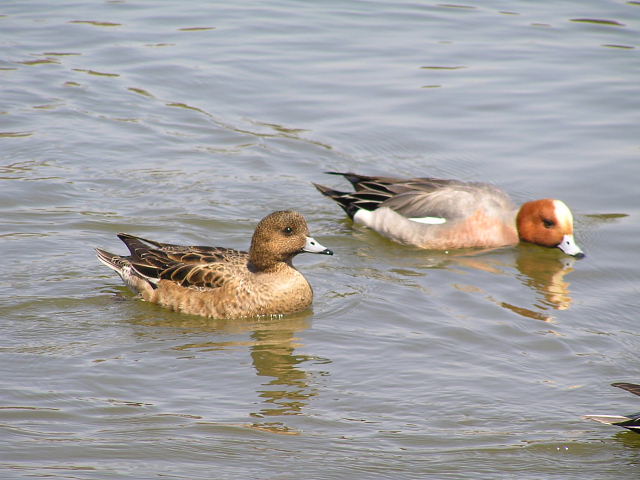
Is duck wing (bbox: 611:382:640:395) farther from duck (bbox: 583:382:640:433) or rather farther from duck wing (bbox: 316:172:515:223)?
duck wing (bbox: 316:172:515:223)

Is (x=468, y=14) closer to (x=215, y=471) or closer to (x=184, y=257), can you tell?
(x=184, y=257)

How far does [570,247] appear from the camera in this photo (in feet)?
30.5

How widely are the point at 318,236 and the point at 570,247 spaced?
2280mm

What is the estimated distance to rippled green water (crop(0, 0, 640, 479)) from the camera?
5.70 meters

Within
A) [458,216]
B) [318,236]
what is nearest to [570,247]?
[458,216]

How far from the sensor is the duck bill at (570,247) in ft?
30.4

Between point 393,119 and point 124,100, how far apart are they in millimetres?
3271

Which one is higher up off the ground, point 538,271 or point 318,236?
point 318,236

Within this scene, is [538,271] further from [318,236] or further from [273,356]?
[273,356]

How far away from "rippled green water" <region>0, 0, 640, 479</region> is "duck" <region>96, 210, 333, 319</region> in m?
0.18

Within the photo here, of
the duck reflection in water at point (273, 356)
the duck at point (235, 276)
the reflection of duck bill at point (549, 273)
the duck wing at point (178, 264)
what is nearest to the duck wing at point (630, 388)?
the duck reflection in water at point (273, 356)

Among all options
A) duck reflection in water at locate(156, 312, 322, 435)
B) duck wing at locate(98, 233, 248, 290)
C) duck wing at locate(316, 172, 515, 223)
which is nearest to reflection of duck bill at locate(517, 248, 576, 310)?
duck wing at locate(316, 172, 515, 223)

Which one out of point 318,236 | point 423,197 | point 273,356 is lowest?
point 273,356

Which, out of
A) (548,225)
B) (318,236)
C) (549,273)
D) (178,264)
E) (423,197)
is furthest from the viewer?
(423,197)
